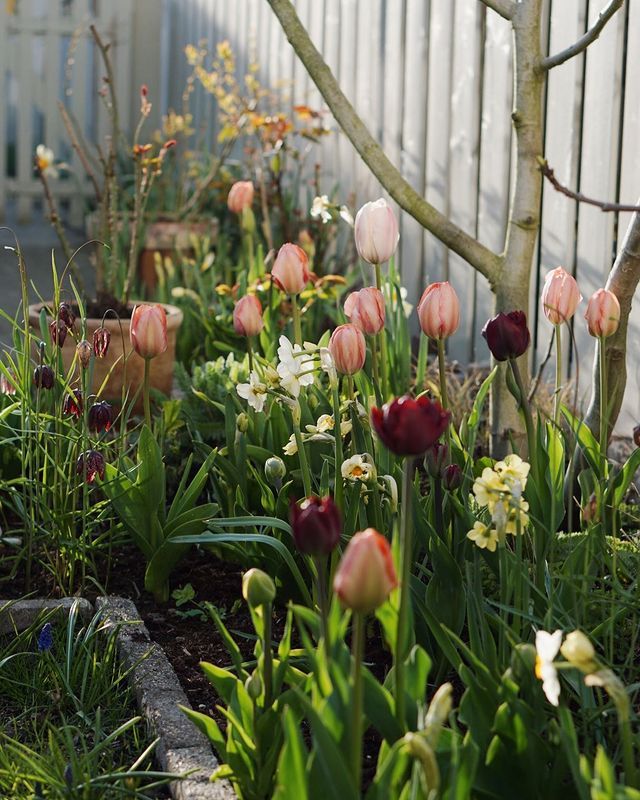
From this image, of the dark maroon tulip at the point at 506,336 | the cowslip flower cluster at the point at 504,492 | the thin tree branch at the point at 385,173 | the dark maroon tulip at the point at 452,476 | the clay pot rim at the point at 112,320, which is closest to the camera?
the cowslip flower cluster at the point at 504,492

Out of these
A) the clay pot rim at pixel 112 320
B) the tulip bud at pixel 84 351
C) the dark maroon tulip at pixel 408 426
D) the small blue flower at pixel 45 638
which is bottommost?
the small blue flower at pixel 45 638

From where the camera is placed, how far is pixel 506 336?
170 cm

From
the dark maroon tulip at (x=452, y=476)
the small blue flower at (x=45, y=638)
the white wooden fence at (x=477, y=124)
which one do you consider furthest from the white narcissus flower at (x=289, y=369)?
the white wooden fence at (x=477, y=124)

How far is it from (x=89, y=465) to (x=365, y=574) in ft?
3.37

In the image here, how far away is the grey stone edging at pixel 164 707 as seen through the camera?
1.56m

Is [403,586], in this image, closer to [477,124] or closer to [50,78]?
[477,124]

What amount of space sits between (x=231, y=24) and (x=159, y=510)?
16.9ft

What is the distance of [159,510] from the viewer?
2223 mm

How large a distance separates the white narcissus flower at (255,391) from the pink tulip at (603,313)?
0.56m

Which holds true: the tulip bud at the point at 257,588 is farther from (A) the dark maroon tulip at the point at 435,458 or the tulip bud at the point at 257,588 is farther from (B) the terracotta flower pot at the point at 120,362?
(B) the terracotta flower pot at the point at 120,362

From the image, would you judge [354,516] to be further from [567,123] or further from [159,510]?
[567,123]

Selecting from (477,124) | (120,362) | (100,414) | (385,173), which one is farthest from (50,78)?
(100,414)

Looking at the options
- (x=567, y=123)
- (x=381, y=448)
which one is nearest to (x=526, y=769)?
(x=381, y=448)

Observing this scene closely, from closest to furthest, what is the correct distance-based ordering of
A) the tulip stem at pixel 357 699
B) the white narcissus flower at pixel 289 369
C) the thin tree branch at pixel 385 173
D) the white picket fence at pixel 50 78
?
the tulip stem at pixel 357 699, the white narcissus flower at pixel 289 369, the thin tree branch at pixel 385 173, the white picket fence at pixel 50 78
